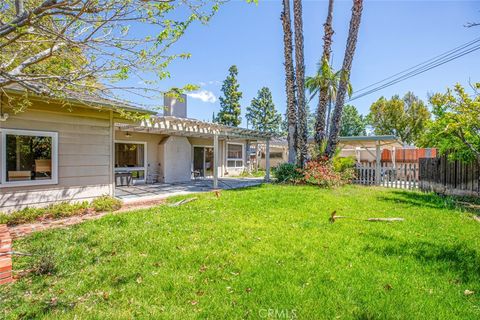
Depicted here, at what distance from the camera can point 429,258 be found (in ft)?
12.2

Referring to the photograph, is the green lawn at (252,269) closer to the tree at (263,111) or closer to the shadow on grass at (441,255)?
the shadow on grass at (441,255)

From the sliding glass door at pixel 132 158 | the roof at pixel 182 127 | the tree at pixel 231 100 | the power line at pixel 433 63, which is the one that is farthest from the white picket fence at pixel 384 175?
the tree at pixel 231 100

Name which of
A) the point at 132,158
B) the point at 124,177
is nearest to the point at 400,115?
the point at 132,158

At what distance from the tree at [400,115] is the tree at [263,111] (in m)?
15.4

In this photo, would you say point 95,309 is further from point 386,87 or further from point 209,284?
point 386,87

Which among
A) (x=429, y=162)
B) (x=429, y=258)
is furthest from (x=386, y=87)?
(x=429, y=258)

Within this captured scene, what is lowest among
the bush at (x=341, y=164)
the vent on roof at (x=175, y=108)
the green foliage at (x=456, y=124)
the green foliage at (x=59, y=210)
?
the green foliage at (x=59, y=210)

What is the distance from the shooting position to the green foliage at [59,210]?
5.90 metres

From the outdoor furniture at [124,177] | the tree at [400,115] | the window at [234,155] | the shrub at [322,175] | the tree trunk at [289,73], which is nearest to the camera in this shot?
the shrub at [322,175]

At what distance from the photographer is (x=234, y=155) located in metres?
18.4

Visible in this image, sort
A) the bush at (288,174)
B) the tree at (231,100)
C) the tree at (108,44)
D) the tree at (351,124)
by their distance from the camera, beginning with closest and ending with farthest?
the tree at (108,44)
the bush at (288,174)
the tree at (231,100)
the tree at (351,124)

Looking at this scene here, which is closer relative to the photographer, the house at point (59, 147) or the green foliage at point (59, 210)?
the green foliage at point (59, 210)

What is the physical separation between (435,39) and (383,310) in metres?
16.4

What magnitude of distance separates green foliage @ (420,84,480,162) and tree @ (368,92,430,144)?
87.7 ft
